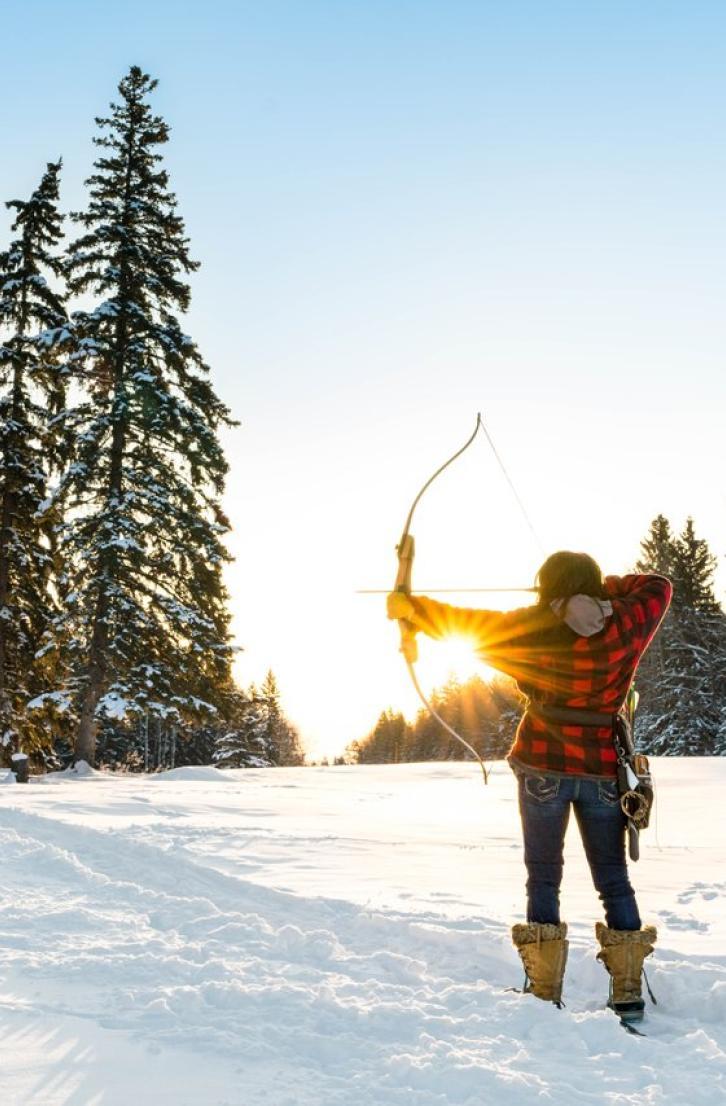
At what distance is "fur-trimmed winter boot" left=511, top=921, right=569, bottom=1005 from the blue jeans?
0.22 ft

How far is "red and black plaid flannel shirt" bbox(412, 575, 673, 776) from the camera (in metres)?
3.64

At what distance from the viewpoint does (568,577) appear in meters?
3.68

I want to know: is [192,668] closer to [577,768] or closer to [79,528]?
[79,528]

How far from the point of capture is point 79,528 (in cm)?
1795

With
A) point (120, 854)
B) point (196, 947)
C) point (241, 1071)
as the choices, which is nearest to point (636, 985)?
point (241, 1071)

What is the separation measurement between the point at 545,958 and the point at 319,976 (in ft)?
3.26

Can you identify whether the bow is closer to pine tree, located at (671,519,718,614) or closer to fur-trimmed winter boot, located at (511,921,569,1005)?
fur-trimmed winter boot, located at (511,921,569,1005)

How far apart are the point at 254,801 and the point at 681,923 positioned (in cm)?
710

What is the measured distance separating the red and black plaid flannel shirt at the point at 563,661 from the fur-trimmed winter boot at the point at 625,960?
2.16ft

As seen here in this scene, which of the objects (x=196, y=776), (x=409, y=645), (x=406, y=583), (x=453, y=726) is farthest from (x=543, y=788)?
(x=453, y=726)

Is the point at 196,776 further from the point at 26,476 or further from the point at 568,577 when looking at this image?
the point at 568,577

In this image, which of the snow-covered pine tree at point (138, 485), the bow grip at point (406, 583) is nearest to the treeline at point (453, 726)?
the snow-covered pine tree at point (138, 485)

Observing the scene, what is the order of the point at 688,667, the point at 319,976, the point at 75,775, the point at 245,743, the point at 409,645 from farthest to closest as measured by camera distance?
the point at 245,743 < the point at 688,667 < the point at 75,775 < the point at 409,645 < the point at 319,976

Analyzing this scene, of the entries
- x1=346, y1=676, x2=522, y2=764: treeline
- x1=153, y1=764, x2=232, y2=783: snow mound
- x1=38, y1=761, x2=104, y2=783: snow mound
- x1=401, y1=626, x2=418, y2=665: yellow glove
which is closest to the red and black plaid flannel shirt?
x1=401, y1=626, x2=418, y2=665: yellow glove
